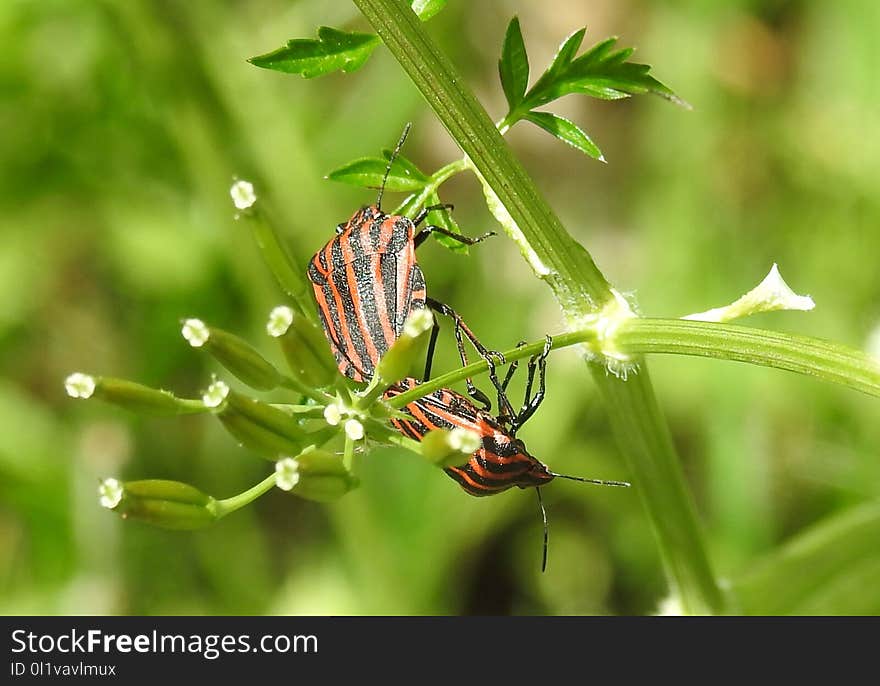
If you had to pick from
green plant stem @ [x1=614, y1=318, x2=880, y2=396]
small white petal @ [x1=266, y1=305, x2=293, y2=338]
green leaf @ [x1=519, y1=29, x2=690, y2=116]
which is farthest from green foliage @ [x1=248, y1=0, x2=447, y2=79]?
green plant stem @ [x1=614, y1=318, x2=880, y2=396]

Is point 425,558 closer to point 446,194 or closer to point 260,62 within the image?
point 446,194

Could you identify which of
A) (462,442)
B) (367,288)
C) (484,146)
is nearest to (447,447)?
(462,442)

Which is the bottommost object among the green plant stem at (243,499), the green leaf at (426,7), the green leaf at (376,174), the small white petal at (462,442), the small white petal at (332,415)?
the green plant stem at (243,499)

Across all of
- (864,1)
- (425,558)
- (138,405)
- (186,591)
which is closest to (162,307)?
(186,591)

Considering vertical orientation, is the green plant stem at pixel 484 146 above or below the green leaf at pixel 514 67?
below

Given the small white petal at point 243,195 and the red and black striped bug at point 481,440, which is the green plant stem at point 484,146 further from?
the small white petal at point 243,195

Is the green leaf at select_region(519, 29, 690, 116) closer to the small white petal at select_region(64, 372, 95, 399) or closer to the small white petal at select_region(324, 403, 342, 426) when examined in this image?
the small white petal at select_region(324, 403, 342, 426)

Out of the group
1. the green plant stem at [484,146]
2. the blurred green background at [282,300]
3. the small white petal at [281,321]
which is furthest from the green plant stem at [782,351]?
the blurred green background at [282,300]
